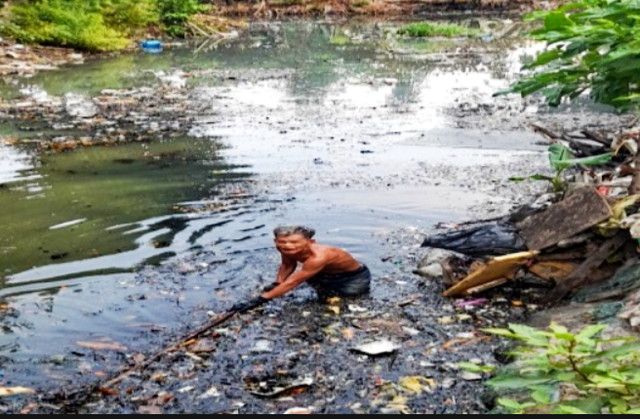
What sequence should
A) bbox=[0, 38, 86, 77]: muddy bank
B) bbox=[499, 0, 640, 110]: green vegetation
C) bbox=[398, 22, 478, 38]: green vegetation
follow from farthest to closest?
bbox=[398, 22, 478, 38]: green vegetation, bbox=[0, 38, 86, 77]: muddy bank, bbox=[499, 0, 640, 110]: green vegetation

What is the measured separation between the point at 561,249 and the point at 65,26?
16.4 metres

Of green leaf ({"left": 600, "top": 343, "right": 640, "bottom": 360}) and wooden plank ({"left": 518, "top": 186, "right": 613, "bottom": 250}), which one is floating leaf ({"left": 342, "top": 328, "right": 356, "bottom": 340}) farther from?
green leaf ({"left": 600, "top": 343, "right": 640, "bottom": 360})

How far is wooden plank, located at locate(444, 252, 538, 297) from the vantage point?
4.48 m

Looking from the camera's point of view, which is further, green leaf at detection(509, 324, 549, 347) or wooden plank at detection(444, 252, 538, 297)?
wooden plank at detection(444, 252, 538, 297)

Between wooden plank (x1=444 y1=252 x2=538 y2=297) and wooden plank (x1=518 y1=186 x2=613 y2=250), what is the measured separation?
15 centimetres

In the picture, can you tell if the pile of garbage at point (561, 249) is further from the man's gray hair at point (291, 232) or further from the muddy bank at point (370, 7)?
the muddy bank at point (370, 7)

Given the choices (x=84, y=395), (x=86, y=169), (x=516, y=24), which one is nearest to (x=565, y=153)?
(x=84, y=395)

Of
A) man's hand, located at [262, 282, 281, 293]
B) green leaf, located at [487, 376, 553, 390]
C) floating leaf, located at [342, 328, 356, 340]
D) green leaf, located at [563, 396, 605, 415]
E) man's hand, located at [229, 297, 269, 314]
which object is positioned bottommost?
floating leaf, located at [342, 328, 356, 340]

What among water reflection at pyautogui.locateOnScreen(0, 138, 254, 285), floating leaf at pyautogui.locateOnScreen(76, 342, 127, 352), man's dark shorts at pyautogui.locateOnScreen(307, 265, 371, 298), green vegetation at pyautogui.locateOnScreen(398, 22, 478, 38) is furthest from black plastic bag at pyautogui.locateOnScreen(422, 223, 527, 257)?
green vegetation at pyautogui.locateOnScreen(398, 22, 478, 38)

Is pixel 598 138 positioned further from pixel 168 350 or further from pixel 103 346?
pixel 103 346

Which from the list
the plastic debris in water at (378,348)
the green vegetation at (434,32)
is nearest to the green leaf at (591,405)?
the plastic debris in water at (378,348)

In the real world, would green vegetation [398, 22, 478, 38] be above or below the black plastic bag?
above

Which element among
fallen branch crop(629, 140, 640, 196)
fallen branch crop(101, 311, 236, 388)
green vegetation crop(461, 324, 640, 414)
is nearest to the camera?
green vegetation crop(461, 324, 640, 414)

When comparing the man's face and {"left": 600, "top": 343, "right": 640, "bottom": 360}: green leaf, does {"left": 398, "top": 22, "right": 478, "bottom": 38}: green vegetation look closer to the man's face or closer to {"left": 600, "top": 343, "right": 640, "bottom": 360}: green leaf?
the man's face
